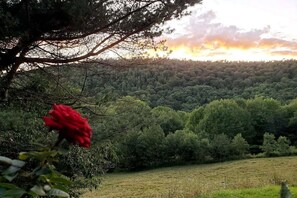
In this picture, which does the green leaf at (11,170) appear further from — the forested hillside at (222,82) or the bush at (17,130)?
the forested hillside at (222,82)

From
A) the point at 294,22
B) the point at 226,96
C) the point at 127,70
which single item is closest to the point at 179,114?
the point at 226,96

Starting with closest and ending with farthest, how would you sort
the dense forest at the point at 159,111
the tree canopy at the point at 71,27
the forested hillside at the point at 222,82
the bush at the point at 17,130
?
1. the tree canopy at the point at 71,27
2. the bush at the point at 17,130
3. the dense forest at the point at 159,111
4. the forested hillside at the point at 222,82

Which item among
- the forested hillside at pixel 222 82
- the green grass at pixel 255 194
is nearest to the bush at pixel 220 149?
the forested hillside at pixel 222 82

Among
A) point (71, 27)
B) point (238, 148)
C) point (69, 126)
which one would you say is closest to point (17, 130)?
point (71, 27)

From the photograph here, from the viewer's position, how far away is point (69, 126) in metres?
1.13

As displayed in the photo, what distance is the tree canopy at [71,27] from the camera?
6.17 meters

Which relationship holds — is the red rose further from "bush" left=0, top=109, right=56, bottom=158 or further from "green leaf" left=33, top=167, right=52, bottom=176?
"bush" left=0, top=109, right=56, bottom=158

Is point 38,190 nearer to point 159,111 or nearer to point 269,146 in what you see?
point 159,111

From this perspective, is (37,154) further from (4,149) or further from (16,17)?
(4,149)

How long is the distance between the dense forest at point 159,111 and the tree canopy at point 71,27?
18.0 inches

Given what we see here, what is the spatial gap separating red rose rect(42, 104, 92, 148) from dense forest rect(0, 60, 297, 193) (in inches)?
7.6

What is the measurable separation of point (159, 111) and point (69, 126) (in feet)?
147

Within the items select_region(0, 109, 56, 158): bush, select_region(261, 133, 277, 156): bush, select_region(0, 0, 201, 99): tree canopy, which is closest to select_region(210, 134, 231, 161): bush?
select_region(261, 133, 277, 156): bush

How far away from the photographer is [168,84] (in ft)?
210
